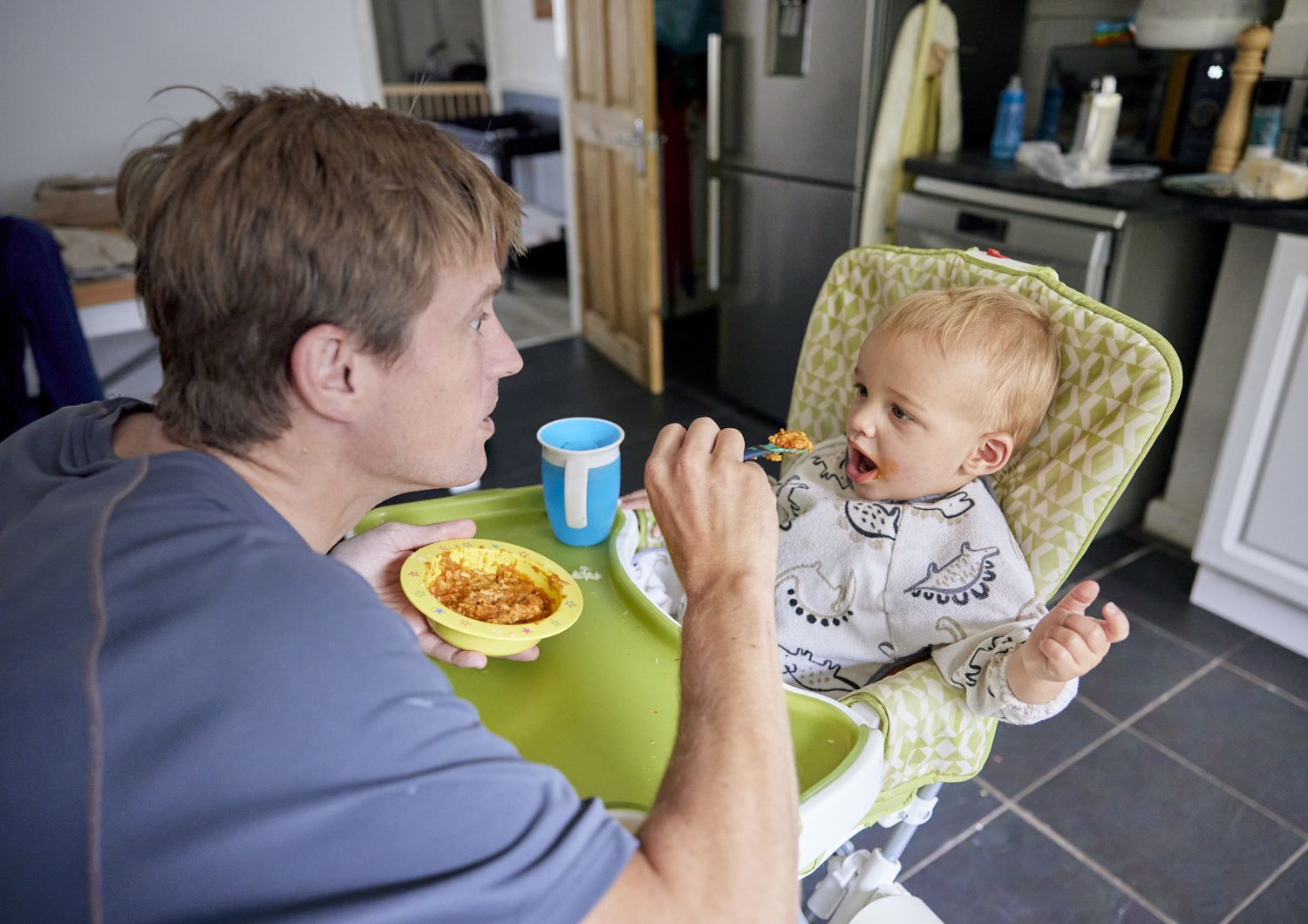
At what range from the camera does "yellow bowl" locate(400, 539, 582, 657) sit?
3.10ft

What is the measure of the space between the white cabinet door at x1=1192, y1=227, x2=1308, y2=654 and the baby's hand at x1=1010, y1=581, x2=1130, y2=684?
1.44 m

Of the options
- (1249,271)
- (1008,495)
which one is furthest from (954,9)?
(1008,495)

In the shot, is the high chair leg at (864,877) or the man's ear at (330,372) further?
the high chair leg at (864,877)

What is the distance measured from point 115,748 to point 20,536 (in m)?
0.21

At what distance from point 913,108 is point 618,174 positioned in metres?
1.40

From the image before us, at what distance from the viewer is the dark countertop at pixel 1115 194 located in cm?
192

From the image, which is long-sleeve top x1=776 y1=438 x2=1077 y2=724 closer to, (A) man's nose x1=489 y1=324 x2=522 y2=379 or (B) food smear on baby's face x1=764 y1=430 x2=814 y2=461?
(B) food smear on baby's face x1=764 y1=430 x2=814 y2=461

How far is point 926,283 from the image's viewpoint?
4.33 ft

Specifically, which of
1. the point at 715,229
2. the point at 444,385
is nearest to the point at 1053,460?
the point at 444,385

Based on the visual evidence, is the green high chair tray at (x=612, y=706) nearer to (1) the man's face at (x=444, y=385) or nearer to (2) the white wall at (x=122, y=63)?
(1) the man's face at (x=444, y=385)

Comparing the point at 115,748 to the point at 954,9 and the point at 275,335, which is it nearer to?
the point at 275,335

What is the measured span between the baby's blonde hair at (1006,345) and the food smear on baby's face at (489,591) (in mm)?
597

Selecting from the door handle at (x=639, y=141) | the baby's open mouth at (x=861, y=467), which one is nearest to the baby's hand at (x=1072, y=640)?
the baby's open mouth at (x=861, y=467)

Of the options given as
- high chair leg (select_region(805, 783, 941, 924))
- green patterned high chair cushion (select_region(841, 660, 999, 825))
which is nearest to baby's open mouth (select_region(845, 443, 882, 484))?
green patterned high chair cushion (select_region(841, 660, 999, 825))
